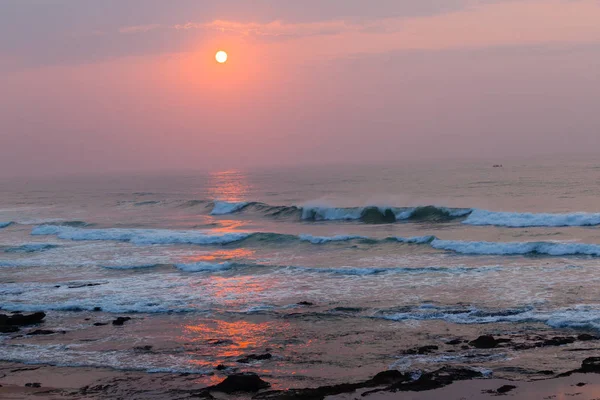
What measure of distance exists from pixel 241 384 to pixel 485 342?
196 inches

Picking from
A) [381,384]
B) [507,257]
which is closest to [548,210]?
[507,257]

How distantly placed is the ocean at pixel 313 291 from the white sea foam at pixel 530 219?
13cm

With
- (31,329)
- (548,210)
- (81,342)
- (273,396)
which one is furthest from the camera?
(548,210)

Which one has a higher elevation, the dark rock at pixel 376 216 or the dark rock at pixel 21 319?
the dark rock at pixel 376 216

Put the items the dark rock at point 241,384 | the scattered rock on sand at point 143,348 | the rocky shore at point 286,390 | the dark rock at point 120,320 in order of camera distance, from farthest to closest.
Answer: the dark rock at point 120,320 < the scattered rock on sand at point 143,348 < the dark rock at point 241,384 < the rocky shore at point 286,390

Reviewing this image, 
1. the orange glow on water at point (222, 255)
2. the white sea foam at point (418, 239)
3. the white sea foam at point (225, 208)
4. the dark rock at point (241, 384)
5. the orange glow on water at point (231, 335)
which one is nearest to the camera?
the dark rock at point (241, 384)

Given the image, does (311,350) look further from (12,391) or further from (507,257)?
(507,257)

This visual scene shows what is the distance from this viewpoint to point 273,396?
1001cm

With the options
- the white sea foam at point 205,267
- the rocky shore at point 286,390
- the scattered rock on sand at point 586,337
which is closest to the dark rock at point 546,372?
the rocky shore at point 286,390

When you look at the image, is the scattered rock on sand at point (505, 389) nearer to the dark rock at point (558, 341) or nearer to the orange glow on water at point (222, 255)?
the dark rock at point (558, 341)

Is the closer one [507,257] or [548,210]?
[507,257]

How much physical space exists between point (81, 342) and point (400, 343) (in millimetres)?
7166

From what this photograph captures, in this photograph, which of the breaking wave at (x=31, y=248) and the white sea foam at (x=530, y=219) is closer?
the white sea foam at (x=530, y=219)

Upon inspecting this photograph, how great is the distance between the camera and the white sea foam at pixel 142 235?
33562 mm
